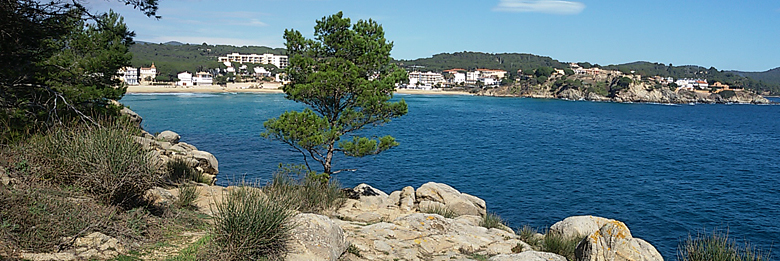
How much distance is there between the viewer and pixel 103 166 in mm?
7152

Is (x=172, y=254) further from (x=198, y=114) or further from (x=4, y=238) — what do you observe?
(x=198, y=114)

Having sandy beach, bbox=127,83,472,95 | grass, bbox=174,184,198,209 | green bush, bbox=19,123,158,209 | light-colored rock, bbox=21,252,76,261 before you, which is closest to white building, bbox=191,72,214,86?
sandy beach, bbox=127,83,472,95

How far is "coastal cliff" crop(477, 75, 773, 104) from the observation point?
147500 mm

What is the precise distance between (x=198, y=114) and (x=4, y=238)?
6411 cm

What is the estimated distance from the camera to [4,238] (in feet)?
19.5

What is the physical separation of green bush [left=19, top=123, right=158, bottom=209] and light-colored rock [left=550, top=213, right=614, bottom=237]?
9651 mm

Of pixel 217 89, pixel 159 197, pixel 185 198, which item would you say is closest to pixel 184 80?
pixel 217 89

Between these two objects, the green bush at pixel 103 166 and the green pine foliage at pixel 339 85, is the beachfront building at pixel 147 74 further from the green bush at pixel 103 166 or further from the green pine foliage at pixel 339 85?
the green bush at pixel 103 166

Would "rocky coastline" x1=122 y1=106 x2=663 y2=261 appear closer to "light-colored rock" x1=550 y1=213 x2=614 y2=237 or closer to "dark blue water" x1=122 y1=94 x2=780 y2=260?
"light-colored rock" x1=550 y1=213 x2=614 y2=237

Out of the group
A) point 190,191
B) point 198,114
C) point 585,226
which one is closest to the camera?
point 190,191

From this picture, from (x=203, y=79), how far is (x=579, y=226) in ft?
533

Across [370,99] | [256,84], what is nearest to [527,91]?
[256,84]

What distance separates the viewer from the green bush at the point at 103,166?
281 inches

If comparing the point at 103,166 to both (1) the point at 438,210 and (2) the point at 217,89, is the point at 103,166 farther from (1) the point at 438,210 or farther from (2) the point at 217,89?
(2) the point at 217,89
